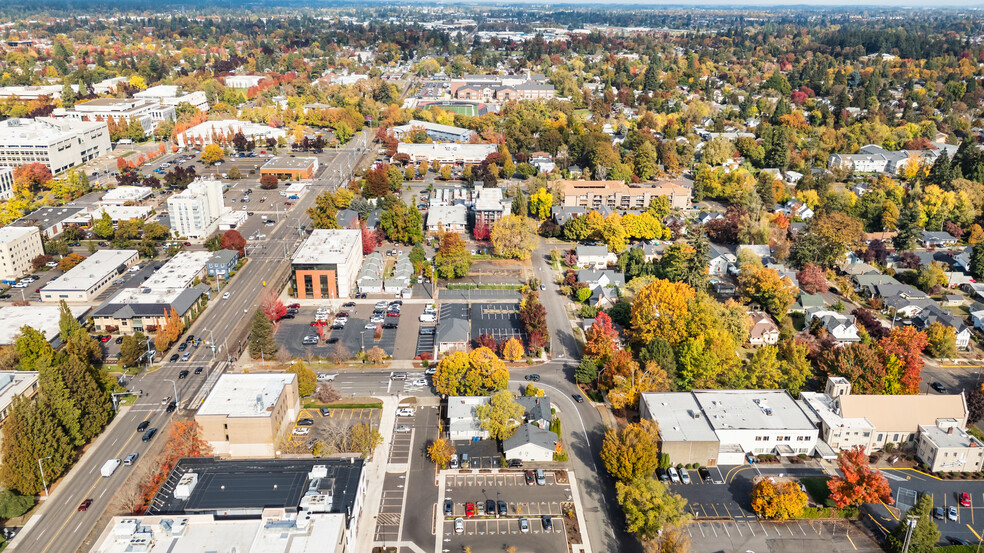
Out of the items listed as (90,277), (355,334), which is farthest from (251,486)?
(90,277)

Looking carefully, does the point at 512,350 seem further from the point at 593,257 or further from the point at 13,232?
the point at 13,232

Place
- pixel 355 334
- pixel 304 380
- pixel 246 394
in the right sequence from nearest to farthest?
pixel 246 394
pixel 304 380
pixel 355 334

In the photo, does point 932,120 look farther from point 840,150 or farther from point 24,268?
point 24,268

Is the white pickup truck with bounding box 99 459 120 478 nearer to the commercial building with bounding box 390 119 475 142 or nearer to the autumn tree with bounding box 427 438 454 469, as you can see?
the autumn tree with bounding box 427 438 454 469

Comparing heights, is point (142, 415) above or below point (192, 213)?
below

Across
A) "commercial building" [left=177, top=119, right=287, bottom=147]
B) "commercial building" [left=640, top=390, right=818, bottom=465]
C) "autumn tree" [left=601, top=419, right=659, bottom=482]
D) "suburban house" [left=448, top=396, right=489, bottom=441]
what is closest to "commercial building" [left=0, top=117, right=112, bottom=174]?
"commercial building" [left=177, top=119, right=287, bottom=147]

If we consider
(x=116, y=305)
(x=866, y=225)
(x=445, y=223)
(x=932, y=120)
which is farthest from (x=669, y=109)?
(x=116, y=305)

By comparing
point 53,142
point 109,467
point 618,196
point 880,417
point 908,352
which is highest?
point 53,142
